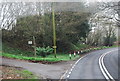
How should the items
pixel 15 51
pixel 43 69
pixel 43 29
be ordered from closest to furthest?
pixel 43 69, pixel 15 51, pixel 43 29

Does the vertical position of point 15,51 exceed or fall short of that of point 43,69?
it falls short

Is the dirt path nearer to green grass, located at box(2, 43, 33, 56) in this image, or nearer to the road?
the road

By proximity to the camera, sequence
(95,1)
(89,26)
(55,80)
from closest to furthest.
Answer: (55,80) → (95,1) → (89,26)

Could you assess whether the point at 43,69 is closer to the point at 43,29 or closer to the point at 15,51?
the point at 15,51

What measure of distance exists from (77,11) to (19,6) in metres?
9.06

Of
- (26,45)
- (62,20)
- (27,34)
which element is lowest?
(26,45)

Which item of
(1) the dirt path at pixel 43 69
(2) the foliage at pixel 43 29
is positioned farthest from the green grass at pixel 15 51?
(1) the dirt path at pixel 43 69

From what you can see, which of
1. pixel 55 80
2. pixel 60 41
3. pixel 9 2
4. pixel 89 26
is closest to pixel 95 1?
pixel 55 80

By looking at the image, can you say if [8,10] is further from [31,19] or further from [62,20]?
[62,20]

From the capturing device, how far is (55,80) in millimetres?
11539

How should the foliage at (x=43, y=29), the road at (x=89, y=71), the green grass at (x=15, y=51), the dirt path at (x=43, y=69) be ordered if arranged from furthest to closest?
1. the foliage at (x=43, y=29)
2. the green grass at (x=15, y=51)
3. the dirt path at (x=43, y=69)
4. the road at (x=89, y=71)

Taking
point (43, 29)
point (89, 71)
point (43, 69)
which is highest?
point (43, 29)

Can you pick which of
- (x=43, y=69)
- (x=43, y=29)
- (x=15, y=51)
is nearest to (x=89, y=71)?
(x=43, y=69)

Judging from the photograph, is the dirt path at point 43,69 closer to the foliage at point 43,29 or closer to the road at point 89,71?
the road at point 89,71
